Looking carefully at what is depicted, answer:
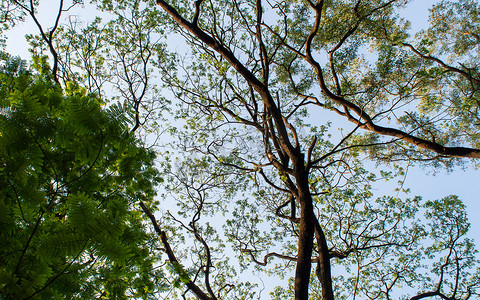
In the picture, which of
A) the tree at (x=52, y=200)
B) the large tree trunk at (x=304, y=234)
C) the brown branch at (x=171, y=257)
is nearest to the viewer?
the tree at (x=52, y=200)

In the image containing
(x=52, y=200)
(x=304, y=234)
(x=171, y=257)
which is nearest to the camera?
(x=52, y=200)

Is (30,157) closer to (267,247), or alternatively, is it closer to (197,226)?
(197,226)

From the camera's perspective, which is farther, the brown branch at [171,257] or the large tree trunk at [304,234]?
the brown branch at [171,257]

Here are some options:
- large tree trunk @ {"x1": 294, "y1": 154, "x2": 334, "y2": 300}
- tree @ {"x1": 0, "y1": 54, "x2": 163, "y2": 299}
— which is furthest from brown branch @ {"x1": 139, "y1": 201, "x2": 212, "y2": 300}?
tree @ {"x1": 0, "y1": 54, "x2": 163, "y2": 299}

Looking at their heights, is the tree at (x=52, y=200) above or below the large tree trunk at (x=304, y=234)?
below

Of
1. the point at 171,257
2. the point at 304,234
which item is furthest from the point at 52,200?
the point at 171,257

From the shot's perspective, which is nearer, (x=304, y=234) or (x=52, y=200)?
(x=52, y=200)

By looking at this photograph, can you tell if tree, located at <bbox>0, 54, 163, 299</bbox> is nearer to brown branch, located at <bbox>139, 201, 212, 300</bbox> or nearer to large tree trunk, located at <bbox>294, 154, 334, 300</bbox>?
large tree trunk, located at <bbox>294, 154, 334, 300</bbox>

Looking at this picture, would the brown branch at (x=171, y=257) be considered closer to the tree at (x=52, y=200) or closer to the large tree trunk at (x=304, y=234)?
the large tree trunk at (x=304, y=234)

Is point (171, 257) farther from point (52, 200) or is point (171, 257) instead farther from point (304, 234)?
point (52, 200)

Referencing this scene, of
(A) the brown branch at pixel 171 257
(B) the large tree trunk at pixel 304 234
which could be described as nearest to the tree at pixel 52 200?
(B) the large tree trunk at pixel 304 234

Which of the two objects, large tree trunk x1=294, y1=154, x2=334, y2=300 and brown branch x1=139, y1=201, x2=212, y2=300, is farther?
brown branch x1=139, y1=201, x2=212, y2=300

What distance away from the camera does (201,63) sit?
Result: 417 inches

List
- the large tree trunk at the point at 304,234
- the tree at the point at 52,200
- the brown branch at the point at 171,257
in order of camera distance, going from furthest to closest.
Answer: the brown branch at the point at 171,257, the large tree trunk at the point at 304,234, the tree at the point at 52,200
